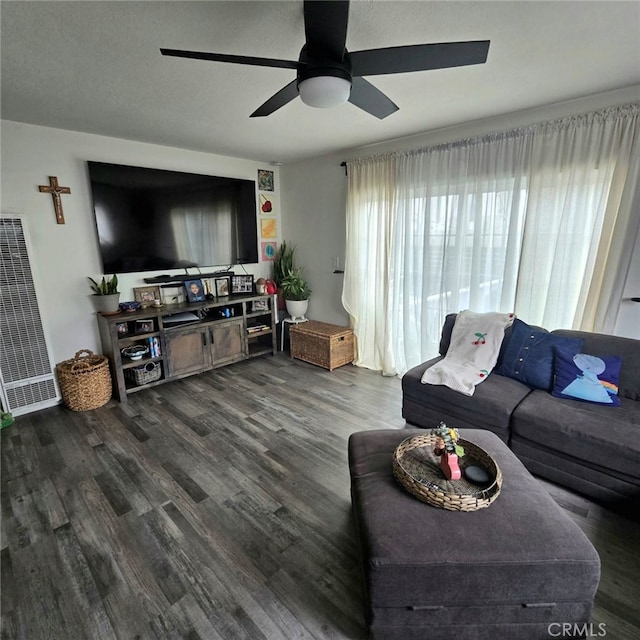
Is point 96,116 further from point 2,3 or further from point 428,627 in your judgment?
A: point 428,627

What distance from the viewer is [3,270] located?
105 inches

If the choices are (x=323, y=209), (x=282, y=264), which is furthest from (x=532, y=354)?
(x=282, y=264)

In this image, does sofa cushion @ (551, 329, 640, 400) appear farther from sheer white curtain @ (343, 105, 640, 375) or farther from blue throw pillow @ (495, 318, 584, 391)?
sheer white curtain @ (343, 105, 640, 375)

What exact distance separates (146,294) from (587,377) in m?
3.79

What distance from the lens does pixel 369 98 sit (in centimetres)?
174

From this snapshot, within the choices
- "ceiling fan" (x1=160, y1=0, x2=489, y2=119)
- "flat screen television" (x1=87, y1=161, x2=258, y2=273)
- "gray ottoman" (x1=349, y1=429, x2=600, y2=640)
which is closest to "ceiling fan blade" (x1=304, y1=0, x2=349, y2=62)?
"ceiling fan" (x1=160, y1=0, x2=489, y2=119)

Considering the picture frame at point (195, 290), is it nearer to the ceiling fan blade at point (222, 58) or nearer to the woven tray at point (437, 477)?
the ceiling fan blade at point (222, 58)

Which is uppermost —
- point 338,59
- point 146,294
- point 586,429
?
point 338,59

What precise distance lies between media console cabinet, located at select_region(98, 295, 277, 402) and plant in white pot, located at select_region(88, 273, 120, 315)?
9 centimetres

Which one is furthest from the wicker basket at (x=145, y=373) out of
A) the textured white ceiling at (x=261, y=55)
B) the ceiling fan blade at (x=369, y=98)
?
the ceiling fan blade at (x=369, y=98)

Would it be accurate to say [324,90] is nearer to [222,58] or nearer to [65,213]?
[222,58]

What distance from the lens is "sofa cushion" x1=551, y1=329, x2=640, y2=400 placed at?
2100 mm

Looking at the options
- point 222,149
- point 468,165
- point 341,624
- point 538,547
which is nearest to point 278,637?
point 341,624

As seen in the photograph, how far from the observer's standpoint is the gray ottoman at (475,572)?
1126mm
